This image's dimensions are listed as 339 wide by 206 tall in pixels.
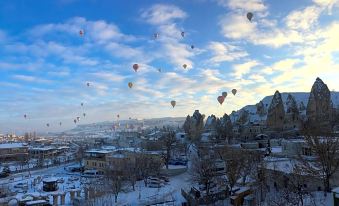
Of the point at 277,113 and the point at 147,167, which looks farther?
the point at 277,113

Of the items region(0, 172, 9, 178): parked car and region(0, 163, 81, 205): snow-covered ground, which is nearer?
region(0, 163, 81, 205): snow-covered ground

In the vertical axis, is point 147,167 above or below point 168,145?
below

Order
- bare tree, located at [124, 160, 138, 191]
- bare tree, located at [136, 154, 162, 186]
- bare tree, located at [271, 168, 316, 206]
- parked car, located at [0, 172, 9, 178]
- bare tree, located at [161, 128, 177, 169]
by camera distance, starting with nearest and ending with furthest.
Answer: bare tree, located at [271, 168, 316, 206], bare tree, located at [124, 160, 138, 191], bare tree, located at [136, 154, 162, 186], bare tree, located at [161, 128, 177, 169], parked car, located at [0, 172, 9, 178]

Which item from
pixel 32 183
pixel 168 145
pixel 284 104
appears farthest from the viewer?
pixel 284 104

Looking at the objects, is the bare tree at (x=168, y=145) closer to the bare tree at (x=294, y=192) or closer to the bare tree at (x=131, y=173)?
the bare tree at (x=131, y=173)

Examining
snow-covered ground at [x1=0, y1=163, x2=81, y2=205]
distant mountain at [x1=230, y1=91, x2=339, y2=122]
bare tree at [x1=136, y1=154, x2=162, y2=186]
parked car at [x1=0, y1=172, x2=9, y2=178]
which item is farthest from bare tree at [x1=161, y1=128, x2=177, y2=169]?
parked car at [x1=0, y1=172, x2=9, y2=178]

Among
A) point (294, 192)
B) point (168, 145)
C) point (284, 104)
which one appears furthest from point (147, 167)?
point (284, 104)

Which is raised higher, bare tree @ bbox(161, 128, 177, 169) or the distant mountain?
the distant mountain

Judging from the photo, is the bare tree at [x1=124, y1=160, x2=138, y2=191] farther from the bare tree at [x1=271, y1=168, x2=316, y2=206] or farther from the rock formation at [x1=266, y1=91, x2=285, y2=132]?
the rock formation at [x1=266, y1=91, x2=285, y2=132]

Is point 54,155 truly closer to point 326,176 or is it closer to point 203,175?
point 203,175

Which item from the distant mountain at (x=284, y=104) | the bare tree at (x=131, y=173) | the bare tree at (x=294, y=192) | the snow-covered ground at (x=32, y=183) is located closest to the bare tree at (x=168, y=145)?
the bare tree at (x=131, y=173)

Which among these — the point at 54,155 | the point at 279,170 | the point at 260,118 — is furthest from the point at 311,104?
the point at 54,155

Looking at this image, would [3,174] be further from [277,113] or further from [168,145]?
[277,113]
